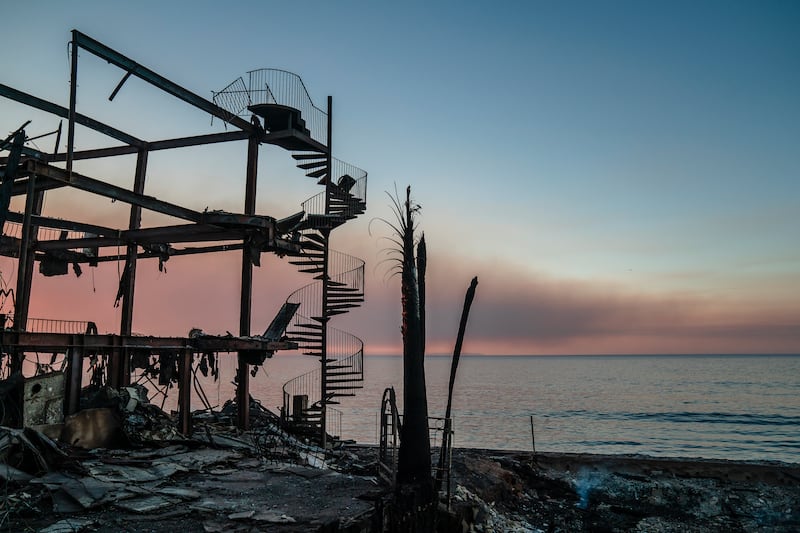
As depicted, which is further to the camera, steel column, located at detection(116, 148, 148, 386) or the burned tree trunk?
steel column, located at detection(116, 148, 148, 386)

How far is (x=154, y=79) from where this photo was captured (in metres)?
18.5

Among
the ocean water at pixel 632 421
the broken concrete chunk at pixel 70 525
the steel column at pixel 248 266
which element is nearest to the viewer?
the broken concrete chunk at pixel 70 525

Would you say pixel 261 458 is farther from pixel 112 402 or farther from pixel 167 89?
pixel 167 89

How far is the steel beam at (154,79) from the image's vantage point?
53.8 ft

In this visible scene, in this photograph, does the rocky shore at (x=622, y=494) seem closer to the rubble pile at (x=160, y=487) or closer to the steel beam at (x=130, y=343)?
the rubble pile at (x=160, y=487)

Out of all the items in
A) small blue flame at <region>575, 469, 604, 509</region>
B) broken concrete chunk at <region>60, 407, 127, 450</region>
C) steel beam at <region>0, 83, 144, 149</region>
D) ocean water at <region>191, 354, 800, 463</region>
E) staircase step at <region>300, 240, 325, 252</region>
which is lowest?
ocean water at <region>191, 354, 800, 463</region>

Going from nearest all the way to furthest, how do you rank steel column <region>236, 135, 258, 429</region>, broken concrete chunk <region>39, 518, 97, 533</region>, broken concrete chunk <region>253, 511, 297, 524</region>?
broken concrete chunk <region>39, 518, 97, 533</region>, broken concrete chunk <region>253, 511, 297, 524</region>, steel column <region>236, 135, 258, 429</region>

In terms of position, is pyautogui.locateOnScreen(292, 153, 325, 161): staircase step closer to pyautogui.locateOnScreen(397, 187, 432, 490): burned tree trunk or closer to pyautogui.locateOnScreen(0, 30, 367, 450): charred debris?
pyautogui.locateOnScreen(0, 30, 367, 450): charred debris

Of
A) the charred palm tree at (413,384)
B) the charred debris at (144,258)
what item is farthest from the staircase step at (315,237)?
the charred palm tree at (413,384)

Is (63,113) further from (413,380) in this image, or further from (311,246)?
(413,380)

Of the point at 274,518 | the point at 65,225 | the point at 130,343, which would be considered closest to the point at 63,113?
the point at 65,225

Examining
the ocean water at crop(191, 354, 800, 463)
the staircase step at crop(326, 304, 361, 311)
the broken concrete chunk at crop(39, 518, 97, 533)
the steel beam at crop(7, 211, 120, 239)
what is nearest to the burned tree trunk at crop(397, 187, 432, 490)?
the broken concrete chunk at crop(39, 518, 97, 533)

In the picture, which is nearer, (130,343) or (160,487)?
(160,487)

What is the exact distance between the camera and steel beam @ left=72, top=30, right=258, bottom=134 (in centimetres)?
1639
